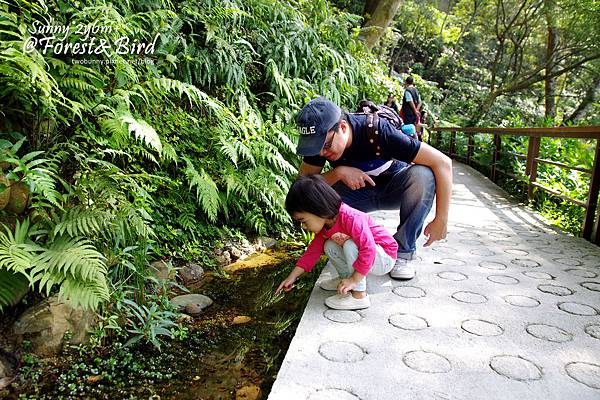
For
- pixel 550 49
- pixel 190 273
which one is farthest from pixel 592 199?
pixel 550 49

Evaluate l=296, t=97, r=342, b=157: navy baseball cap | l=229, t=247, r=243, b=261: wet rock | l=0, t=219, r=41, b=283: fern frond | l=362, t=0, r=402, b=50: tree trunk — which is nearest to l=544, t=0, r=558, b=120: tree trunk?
→ l=362, t=0, r=402, b=50: tree trunk

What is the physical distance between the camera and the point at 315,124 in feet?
7.11

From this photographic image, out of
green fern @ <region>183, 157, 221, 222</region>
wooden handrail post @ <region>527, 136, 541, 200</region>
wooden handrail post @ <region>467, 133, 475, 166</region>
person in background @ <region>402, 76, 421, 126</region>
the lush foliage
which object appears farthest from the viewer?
wooden handrail post @ <region>467, 133, 475, 166</region>

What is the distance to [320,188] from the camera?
2.05 metres

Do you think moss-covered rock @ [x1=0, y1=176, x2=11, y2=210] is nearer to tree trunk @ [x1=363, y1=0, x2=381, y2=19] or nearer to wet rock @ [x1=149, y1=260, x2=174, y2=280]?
wet rock @ [x1=149, y1=260, x2=174, y2=280]

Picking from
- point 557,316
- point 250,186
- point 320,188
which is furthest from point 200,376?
point 250,186

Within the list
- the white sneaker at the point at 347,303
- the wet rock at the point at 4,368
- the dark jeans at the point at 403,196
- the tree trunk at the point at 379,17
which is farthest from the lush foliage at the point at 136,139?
the tree trunk at the point at 379,17

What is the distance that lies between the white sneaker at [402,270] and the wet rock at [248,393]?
115 cm

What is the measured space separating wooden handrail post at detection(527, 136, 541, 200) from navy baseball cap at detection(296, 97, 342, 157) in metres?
4.04

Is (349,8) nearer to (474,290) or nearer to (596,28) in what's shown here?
(596,28)

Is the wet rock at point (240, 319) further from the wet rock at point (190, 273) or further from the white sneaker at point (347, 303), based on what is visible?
the wet rock at point (190, 273)

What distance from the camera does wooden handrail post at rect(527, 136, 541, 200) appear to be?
5.28 m

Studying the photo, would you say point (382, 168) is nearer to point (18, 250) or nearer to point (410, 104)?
point (18, 250)

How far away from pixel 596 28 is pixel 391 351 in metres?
14.5
